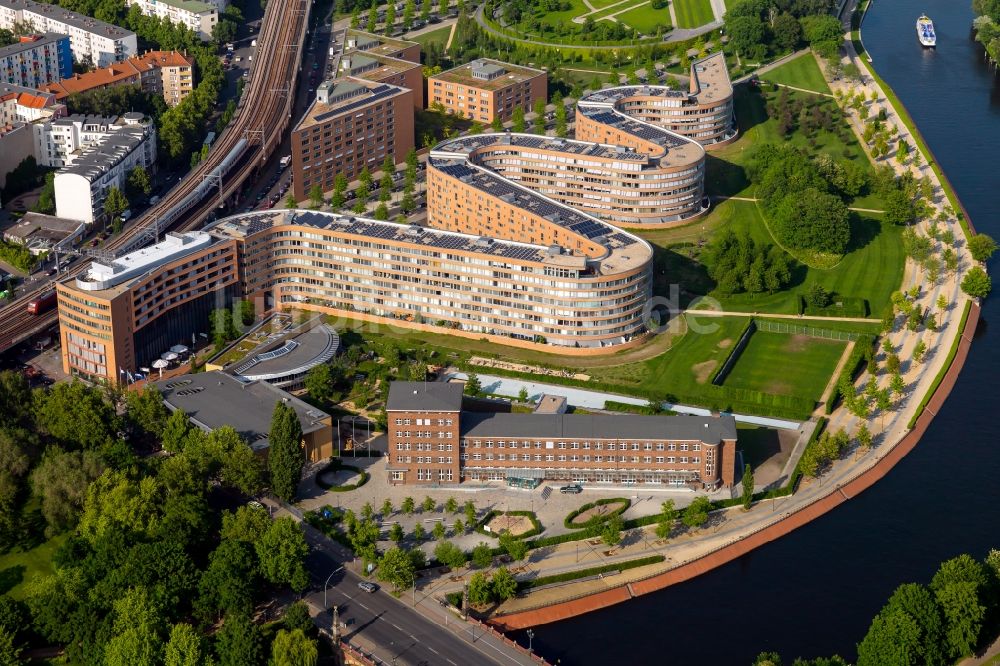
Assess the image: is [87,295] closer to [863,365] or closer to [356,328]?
[356,328]

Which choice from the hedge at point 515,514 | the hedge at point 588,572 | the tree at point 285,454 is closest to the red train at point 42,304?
the tree at point 285,454

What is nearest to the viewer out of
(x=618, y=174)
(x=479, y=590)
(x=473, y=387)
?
(x=479, y=590)

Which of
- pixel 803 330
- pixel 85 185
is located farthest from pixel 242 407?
pixel 803 330

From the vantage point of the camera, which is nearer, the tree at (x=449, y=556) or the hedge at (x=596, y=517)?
the tree at (x=449, y=556)

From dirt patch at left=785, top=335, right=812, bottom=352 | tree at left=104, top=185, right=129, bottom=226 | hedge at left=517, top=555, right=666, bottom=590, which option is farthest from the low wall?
tree at left=104, top=185, right=129, bottom=226

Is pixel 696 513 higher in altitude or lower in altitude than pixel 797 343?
lower

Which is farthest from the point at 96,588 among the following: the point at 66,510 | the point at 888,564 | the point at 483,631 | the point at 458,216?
the point at 458,216

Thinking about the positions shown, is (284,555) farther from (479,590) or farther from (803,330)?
(803,330)

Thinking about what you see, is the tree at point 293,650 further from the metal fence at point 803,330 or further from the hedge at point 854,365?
the metal fence at point 803,330
